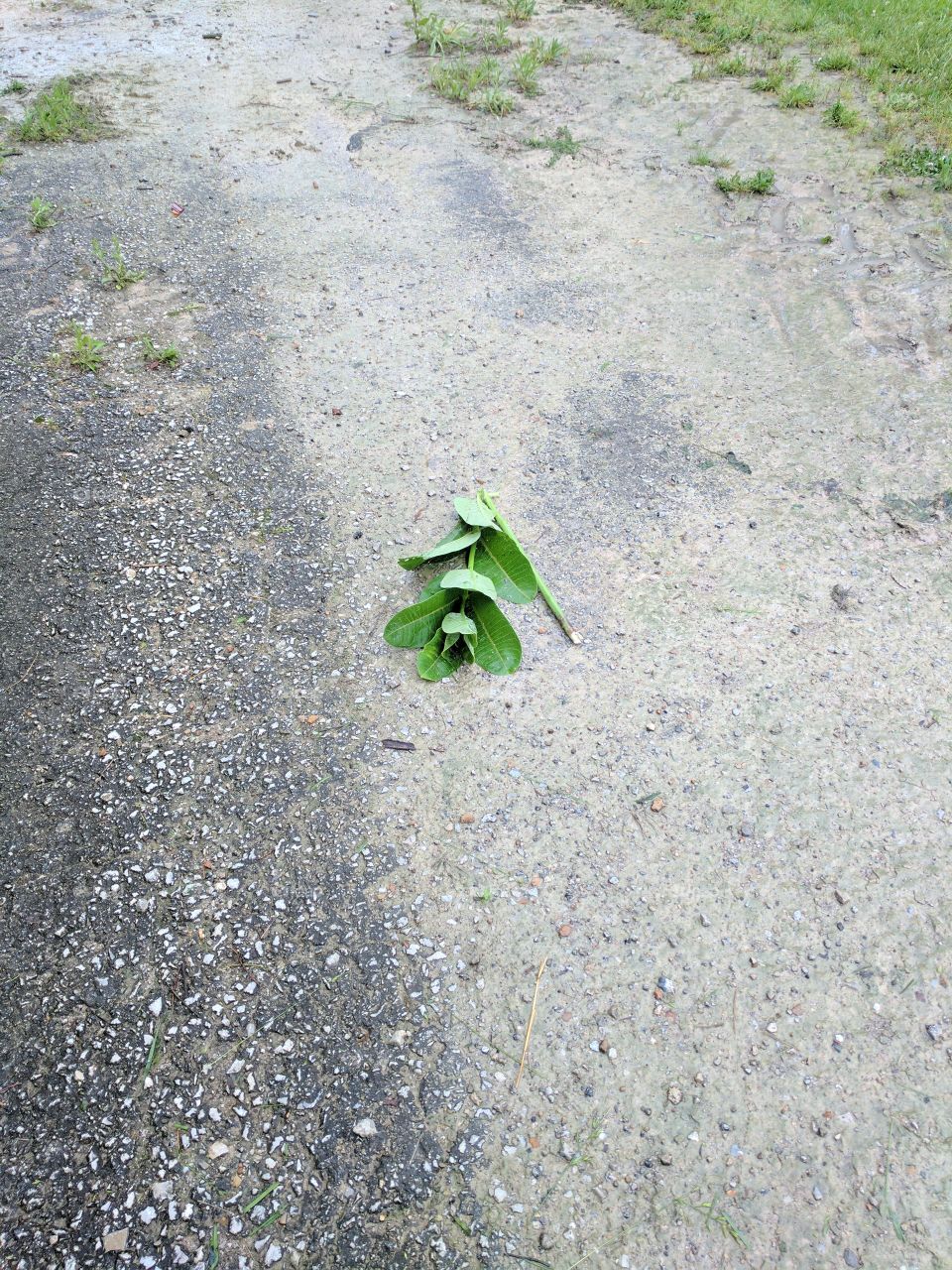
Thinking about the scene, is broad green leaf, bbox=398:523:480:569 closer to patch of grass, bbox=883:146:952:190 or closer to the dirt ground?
the dirt ground

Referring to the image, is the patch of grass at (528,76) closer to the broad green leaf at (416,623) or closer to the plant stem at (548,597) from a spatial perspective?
the plant stem at (548,597)

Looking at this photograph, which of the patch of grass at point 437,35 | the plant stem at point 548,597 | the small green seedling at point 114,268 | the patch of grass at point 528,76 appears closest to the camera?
the plant stem at point 548,597

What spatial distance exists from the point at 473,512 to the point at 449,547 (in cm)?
16

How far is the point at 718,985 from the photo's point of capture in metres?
1.85

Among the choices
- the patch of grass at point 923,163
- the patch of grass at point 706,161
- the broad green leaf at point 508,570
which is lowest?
the broad green leaf at point 508,570

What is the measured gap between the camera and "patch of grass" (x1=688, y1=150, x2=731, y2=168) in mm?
4605

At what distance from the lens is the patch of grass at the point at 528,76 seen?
17.4ft

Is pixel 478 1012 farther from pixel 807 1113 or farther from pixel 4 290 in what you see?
pixel 4 290

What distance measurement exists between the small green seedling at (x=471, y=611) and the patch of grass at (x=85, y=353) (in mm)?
1722

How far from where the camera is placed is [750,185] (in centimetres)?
437

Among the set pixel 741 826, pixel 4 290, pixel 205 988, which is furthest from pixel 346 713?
pixel 4 290

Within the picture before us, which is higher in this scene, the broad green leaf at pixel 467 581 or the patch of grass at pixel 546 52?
the patch of grass at pixel 546 52

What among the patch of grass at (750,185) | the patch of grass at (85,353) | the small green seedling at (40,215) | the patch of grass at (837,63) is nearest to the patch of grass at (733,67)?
the patch of grass at (837,63)

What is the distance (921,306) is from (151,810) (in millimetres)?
3747
